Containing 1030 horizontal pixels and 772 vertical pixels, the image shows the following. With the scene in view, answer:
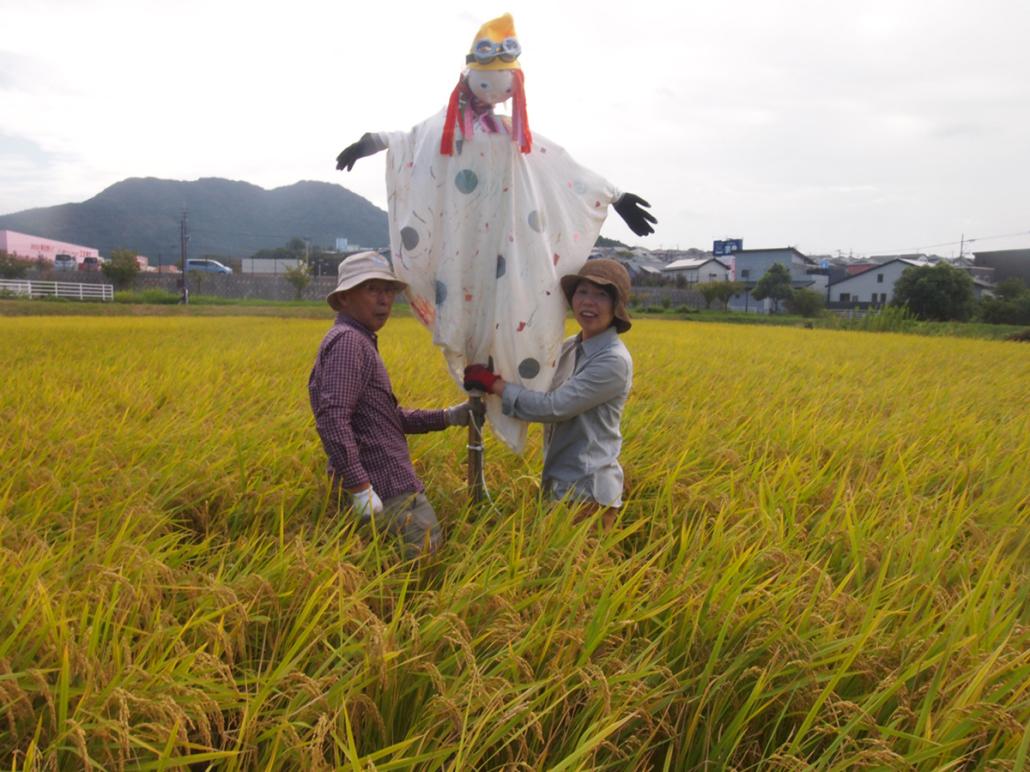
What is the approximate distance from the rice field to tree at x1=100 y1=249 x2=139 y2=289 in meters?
27.4

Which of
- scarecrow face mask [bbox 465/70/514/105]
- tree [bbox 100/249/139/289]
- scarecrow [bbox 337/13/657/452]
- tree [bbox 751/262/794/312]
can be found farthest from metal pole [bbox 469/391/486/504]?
tree [bbox 751/262/794/312]

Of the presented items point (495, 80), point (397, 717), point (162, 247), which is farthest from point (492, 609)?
point (162, 247)

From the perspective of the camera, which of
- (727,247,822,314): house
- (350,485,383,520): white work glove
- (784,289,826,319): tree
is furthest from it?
(727,247,822,314): house

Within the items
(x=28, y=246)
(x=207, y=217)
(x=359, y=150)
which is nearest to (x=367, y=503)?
(x=359, y=150)

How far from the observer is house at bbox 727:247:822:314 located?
4231 cm

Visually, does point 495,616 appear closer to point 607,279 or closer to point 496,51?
point 607,279

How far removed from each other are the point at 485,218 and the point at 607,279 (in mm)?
407

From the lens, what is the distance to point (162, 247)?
112 metres

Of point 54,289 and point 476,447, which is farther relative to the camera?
point 54,289

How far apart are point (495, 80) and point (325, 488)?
1.37 m

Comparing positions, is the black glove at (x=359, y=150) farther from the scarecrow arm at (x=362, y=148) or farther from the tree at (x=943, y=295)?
the tree at (x=943, y=295)

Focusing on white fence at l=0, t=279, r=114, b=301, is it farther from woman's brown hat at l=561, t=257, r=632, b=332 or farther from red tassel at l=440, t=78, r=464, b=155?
woman's brown hat at l=561, t=257, r=632, b=332

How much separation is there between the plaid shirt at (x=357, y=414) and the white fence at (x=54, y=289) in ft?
69.9

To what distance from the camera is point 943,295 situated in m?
24.3
